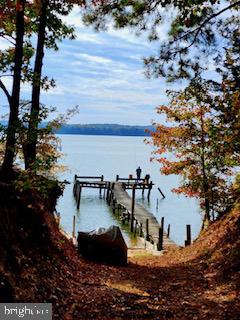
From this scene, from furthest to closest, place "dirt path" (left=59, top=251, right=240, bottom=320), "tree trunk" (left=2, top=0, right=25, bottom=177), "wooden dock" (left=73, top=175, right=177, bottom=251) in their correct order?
"wooden dock" (left=73, top=175, right=177, bottom=251)
"tree trunk" (left=2, top=0, right=25, bottom=177)
"dirt path" (left=59, top=251, right=240, bottom=320)

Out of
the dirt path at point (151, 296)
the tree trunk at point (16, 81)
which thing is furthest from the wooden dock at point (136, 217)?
the tree trunk at point (16, 81)

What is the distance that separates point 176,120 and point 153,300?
50.3ft

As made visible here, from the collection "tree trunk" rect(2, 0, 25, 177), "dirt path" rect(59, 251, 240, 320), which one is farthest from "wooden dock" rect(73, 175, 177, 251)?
"tree trunk" rect(2, 0, 25, 177)

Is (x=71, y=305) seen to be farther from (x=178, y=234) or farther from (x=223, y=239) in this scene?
(x=178, y=234)

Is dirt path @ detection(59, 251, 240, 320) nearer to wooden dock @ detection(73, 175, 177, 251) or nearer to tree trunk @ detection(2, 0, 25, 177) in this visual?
tree trunk @ detection(2, 0, 25, 177)

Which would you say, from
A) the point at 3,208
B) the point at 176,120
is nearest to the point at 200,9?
the point at 3,208

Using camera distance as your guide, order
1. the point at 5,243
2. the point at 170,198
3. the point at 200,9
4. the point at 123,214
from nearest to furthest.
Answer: the point at 5,243 < the point at 200,9 < the point at 123,214 < the point at 170,198

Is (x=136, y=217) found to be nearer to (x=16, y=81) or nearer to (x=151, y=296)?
(x=151, y=296)

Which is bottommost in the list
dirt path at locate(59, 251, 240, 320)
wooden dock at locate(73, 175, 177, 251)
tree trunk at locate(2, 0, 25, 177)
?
wooden dock at locate(73, 175, 177, 251)

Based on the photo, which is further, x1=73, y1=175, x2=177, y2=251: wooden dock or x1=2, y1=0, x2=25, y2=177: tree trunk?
x1=73, y1=175, x2=177, y2=251: wooden dock

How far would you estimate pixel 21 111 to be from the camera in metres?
11.4

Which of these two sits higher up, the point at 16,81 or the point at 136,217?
the point at 16,81

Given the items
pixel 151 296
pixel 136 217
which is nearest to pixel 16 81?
pixel 151 296

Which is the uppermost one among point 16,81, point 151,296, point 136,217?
point 16,81
